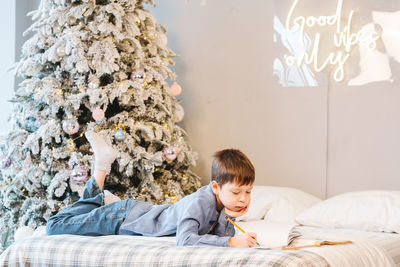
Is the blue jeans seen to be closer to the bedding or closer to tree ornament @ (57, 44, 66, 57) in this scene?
the bedding

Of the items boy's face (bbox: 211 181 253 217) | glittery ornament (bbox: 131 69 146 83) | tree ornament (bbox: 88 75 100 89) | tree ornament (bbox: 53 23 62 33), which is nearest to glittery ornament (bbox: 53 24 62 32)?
tree ornament (bbox: 53 23 62 33)

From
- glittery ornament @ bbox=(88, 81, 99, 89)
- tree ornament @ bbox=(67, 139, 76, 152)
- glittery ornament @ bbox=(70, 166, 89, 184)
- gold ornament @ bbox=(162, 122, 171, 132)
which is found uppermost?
glittery ornament @ bbox=(88, 81, 99, 89)

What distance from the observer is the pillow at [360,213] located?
2.86 meters

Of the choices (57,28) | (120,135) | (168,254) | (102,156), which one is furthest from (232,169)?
(57,28)

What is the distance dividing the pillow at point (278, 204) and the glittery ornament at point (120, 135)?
2.91 ft

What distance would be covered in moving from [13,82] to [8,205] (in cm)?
147

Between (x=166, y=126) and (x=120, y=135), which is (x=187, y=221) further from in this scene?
(x=166, y=126)

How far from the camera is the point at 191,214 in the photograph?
2.06m

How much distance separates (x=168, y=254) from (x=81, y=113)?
2.06 metres

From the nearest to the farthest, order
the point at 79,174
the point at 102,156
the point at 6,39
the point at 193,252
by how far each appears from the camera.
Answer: the point at 193,252
the point at 102,156
the point at 79,174
the point at 6,39

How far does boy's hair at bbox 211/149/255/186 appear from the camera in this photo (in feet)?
6.83

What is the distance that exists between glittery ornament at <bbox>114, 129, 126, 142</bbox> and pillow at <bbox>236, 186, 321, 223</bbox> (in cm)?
89

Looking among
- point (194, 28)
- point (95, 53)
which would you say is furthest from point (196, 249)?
point (194, 28)

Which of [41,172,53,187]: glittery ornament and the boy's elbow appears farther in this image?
[41,172,53,187]: glittery ornament
